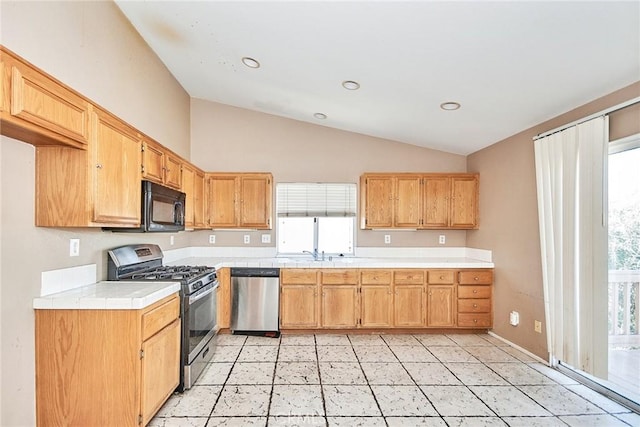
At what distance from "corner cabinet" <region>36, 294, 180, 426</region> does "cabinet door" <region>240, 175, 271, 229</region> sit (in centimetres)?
241

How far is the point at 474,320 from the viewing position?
405cm

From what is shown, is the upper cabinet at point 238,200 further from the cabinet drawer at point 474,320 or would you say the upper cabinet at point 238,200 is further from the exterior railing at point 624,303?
the exterior railing at point 624,303

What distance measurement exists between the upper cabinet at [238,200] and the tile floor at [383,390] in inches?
60.1

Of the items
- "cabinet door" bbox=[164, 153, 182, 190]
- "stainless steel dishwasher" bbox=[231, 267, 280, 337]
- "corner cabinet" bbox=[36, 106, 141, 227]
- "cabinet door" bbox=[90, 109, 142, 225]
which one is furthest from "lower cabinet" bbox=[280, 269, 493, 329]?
"corner cabinet" bbox=[36, 106, 141, 227]

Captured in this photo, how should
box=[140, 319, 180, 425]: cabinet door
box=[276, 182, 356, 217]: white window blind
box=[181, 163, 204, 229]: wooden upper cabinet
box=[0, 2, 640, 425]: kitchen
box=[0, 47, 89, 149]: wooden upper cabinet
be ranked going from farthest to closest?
box=[276, 182, 356, 217]: white window blind
box=[181, 163, 204, 229]: wooden upper cabinet
box=[140, 319, 180, 425]: cabinet door
box=[0, 2, 640, 425]: kitchen
box=[0, 47, 89, 149]: wooden upper cabinet

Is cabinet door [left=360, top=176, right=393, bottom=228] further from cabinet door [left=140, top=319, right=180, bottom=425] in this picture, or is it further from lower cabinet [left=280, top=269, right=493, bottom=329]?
cabinet door [left=140, top=319, right=180, bottom=425]

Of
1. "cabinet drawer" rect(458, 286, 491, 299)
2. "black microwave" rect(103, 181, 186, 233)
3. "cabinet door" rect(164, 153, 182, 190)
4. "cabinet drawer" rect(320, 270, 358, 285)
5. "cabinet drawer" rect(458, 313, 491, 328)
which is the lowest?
"cabinet drawer" rect(458, 313, 491, 328)

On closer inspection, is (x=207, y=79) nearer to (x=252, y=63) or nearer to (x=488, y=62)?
(x=252, y=63)

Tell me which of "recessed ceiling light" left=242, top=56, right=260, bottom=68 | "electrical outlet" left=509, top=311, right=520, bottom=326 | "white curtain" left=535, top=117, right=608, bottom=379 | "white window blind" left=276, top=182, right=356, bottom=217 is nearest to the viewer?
"white curtain" left=535, top=117, right=608, bottom=379

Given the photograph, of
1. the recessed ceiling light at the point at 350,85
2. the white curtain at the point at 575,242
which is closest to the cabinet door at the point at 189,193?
the recessed ceiling light at the point at 350,85

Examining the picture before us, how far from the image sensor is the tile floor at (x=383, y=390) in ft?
7.54

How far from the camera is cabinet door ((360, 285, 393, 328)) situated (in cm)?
402

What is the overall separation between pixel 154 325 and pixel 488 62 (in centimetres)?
298

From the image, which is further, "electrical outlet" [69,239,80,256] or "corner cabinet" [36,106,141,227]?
"electrical outlet" [69,239,80,256]
